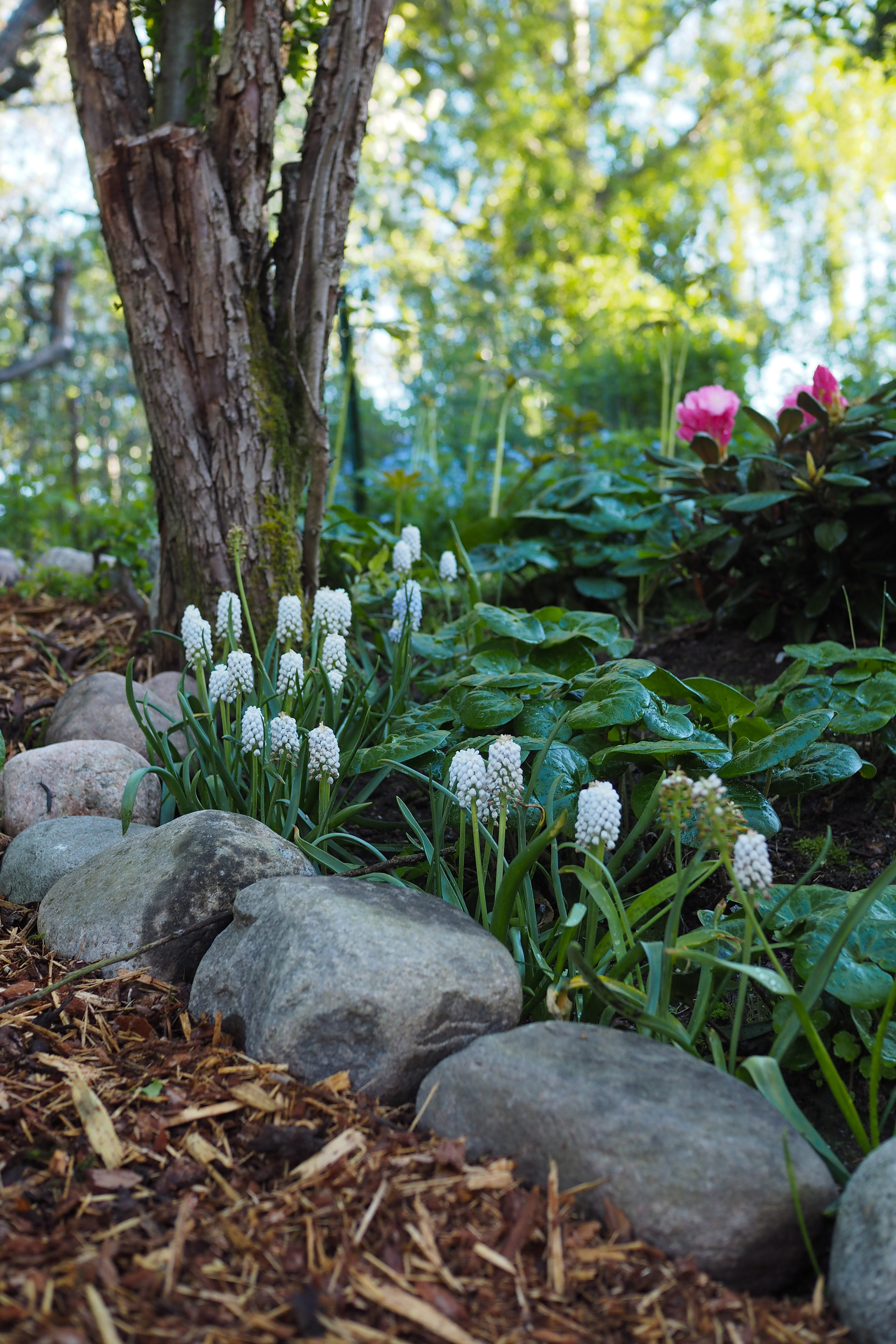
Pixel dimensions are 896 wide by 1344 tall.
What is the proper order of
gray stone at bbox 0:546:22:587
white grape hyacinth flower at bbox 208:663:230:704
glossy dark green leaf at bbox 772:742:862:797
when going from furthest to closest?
gray stone at bbox 0:546:22:587, white grape hyacinth flower at bbox 208:663:230:704, glossy dark green leaf at bbox 772:742:862:797

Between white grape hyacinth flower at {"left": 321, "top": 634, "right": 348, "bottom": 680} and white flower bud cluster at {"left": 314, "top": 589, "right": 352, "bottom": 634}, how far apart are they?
0.31ft

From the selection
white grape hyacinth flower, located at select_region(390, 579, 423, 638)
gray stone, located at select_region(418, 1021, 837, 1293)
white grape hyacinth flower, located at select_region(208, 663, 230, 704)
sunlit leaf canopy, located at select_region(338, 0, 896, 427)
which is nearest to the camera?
gray stone, located at select_region(418, 1021, 837, 1293)

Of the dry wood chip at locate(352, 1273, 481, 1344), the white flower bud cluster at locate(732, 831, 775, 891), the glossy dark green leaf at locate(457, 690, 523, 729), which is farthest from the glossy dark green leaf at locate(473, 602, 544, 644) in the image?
the dry wood chip at locate(352, 1273, 481, 1344)

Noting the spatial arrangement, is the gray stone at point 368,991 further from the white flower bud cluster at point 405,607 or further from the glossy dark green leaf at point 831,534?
the glossy dark green leaf at point 831,534

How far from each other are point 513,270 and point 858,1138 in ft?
48.1

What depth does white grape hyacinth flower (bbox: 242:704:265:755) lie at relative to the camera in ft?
6.19

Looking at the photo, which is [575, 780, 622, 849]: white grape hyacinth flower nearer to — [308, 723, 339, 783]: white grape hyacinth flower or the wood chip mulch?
[308, 723, 339, 783]: white grape hyacinth flower

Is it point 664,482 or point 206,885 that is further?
point 664,482

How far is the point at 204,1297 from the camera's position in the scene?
0.98 m

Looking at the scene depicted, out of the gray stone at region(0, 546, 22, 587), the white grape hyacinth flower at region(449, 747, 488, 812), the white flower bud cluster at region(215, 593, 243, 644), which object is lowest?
the white grape hyacinth flower at region(449, 747, 488, 812)

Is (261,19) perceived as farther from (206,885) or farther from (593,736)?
(206,885)

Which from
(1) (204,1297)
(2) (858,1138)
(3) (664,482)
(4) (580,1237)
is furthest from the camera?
(3) (664,482)

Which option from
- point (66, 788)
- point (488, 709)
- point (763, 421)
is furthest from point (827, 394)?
point (66, 788)

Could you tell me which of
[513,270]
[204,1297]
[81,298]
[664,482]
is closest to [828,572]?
[664,482]
